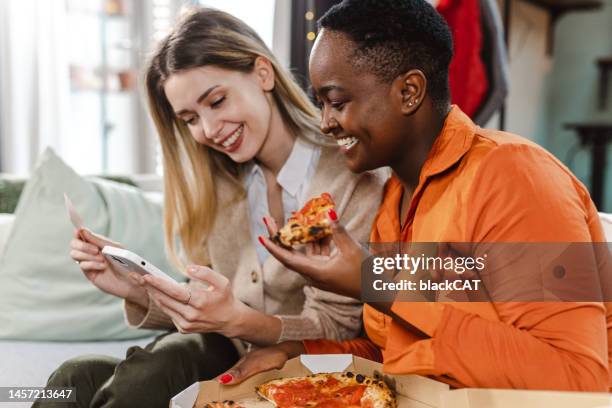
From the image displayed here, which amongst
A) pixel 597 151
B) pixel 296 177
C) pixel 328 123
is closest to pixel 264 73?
pixel 296 177

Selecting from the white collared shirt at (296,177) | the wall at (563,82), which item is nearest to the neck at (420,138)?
the white collared shirt at (296,177)

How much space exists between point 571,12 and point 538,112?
2.36 ft

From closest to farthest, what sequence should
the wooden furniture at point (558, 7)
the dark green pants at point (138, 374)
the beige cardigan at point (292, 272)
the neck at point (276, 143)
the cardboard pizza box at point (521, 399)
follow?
the cardboard pizza box at point (521, 399) < the dark green pants at point (138, 374) < the beige cardigan at point (292, 272) < the neck at point (276, 143) < the wooden furniture at point (558, 7)

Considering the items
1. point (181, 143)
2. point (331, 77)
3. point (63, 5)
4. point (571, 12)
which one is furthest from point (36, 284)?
point (571, 12)

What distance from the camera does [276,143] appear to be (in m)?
1.61

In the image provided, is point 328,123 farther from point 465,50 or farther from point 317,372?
point 465,50

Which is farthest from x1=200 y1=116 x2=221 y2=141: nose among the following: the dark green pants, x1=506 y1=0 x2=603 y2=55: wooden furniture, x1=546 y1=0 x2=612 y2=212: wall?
x1=546 y1=0 x2=612 y2=212: wall

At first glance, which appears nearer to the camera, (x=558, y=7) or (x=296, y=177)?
(x=296, y=177)

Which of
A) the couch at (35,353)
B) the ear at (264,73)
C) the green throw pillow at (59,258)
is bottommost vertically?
the couch at (35,353)

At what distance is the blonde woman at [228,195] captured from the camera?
137 centimetres

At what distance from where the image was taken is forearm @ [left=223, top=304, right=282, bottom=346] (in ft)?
4.35

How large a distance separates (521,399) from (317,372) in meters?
0.41

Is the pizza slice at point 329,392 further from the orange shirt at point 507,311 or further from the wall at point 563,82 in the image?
the wall at point 563,82

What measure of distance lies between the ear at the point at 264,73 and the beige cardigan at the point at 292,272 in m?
0.20
